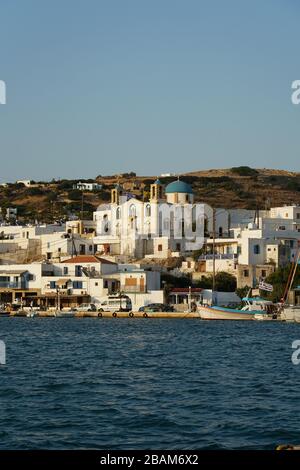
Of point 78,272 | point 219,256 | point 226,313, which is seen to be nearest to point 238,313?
point 226,313

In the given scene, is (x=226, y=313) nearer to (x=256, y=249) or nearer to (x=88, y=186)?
(x=256, y=249)

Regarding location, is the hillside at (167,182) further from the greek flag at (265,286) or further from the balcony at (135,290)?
the greek flag at (265,286)

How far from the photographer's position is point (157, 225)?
8762 centimetres

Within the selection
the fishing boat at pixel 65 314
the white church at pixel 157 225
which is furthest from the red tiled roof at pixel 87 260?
the white church at pixel 157 225

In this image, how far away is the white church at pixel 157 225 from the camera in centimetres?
8481

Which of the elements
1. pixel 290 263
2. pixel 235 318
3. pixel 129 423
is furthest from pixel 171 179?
pixel 129 423

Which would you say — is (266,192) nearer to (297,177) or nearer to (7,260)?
(297,177)

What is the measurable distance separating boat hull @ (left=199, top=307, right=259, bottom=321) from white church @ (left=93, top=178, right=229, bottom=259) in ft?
62.4

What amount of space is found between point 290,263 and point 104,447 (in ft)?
196

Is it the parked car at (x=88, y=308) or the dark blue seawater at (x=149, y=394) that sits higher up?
the parked car at (x=88, y=308)

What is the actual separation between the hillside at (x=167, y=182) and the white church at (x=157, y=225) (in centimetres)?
3421

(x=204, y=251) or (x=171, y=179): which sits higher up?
(x=171, y=179)

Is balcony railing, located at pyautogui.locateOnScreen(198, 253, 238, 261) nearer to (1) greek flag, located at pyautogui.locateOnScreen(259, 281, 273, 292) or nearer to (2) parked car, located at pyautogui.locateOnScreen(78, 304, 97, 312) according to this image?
(1) greek flag, located at pyautogui.locateOnScreen(259, 281, 273, 292)

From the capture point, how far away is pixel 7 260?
88.6 meters
